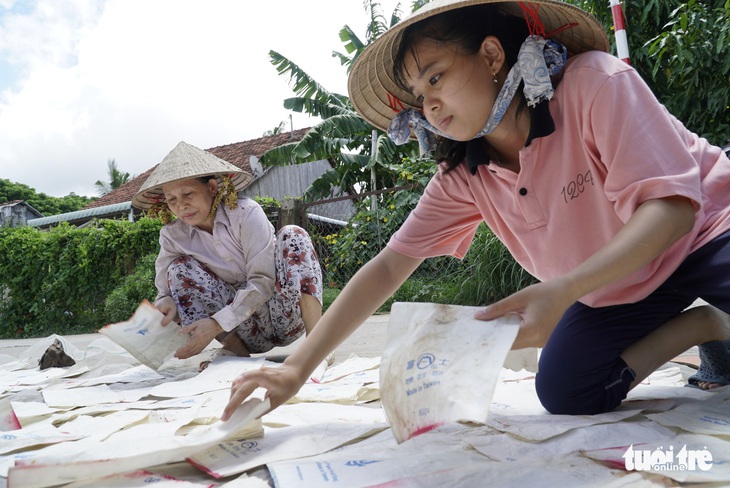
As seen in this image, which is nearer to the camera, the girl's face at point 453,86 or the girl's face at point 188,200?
the girl's face at point 453,86

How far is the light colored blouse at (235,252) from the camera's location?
2875 mm

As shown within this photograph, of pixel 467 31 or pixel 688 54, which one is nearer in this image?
pixel 467 31

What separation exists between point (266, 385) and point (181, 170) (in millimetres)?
Result: 1842

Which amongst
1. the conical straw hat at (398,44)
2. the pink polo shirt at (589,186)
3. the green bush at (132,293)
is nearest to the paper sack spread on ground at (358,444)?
the pink polo shirt at (589,186)

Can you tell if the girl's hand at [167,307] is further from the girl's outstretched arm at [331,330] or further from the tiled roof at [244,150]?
the tiled roof at [244,150]

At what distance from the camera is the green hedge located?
7777 millimetres

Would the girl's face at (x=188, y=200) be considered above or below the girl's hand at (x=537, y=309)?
above

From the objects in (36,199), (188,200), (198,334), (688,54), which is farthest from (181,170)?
(36,199)

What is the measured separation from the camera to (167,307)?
2.99 m

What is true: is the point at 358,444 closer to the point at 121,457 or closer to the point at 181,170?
the point at 121,457

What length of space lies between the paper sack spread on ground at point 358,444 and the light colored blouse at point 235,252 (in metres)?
0.91

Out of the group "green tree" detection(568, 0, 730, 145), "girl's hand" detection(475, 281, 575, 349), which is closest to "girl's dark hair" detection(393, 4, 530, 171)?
"girl's hand" detection(475, 281, 575, 349)

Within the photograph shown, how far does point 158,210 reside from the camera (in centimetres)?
333

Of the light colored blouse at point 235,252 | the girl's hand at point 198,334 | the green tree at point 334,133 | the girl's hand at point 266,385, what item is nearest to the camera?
the girl's hand at point 266,385
